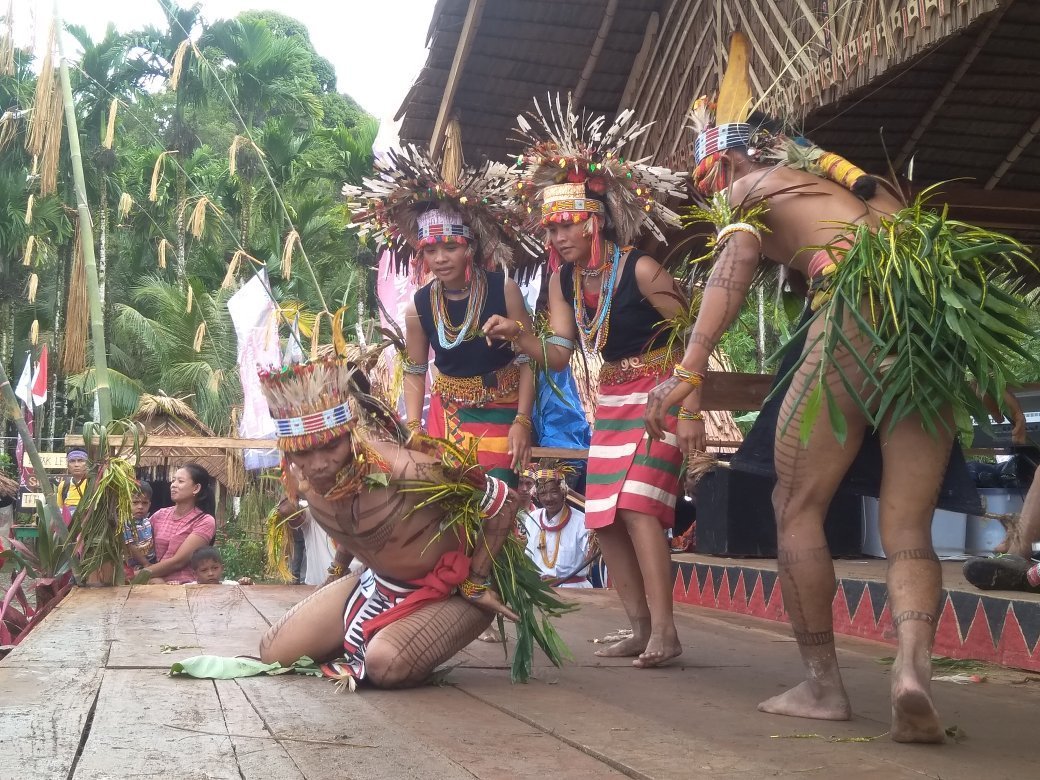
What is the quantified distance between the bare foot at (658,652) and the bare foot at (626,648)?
21cm

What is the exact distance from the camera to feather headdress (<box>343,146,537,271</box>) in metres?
4.49

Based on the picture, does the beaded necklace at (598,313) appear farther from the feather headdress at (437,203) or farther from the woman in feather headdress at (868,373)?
the woman in feather headdress at (868,373)

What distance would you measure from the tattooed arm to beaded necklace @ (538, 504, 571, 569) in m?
4.73

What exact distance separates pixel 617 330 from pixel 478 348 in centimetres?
69

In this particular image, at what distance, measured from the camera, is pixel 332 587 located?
143 inches

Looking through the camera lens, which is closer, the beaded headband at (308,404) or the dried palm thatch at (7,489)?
the beaded headband at (308,404)

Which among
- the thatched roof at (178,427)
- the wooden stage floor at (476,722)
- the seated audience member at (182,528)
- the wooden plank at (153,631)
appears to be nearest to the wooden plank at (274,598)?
the wooden plank at (153,631)

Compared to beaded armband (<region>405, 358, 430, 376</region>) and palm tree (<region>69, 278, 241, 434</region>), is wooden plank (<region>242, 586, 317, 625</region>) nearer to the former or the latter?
beaded armband (<region>405, 358, 430, 376</region>)

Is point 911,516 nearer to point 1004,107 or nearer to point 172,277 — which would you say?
point 1004,107

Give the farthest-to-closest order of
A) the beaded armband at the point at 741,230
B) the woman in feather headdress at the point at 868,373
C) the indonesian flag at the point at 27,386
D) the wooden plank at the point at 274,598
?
the indonesian flag at the point at 27,386 → the wooden plank at the point at 274,598 → the beaded armband at the point at 741,230 → the woman in feather headdress at the point at 868,373

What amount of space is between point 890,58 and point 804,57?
708mm

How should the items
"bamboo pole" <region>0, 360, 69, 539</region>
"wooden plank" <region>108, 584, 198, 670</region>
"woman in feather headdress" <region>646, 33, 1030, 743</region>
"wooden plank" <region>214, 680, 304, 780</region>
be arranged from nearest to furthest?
"wooden plank" <region>214, 680, 304, 780</region>, "woman in feather headdress" <region>646, 33, 1030, 743</region>, "wooden plank" <region>108, 584, 198, 670</region>, "bamboo pole" <region>0, 360, 69, 539</region>

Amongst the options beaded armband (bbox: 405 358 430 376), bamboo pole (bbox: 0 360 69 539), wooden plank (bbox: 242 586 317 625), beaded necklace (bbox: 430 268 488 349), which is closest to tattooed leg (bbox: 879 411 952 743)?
beaded necklace (bbox: 430 268 488 349)

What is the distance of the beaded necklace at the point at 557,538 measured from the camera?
7728mm
